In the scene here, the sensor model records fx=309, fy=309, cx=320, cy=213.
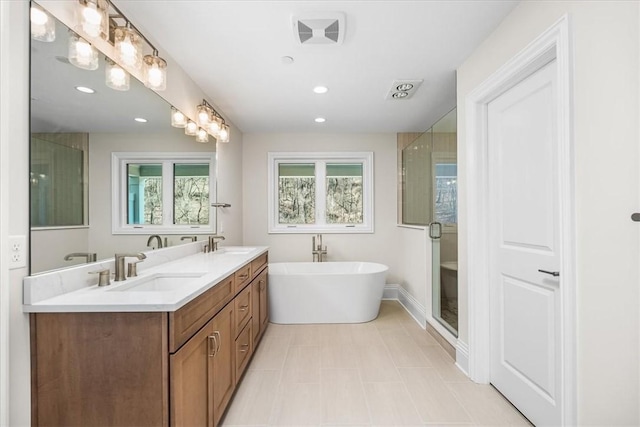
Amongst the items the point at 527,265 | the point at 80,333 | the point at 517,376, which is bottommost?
the point at 517,376

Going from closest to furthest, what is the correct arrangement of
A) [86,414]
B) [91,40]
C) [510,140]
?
[86,414]
[91,40]
[510,140]

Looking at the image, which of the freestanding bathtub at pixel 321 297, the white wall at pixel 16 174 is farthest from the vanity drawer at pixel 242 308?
the white wall at pixel 16 174

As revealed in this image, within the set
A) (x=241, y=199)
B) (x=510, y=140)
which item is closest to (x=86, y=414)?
(x=510, y=140)

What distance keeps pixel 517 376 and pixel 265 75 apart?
9.41 feet

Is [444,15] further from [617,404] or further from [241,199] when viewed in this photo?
[241,199]

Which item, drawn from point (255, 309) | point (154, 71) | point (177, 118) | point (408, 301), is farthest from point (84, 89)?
point (408, 301)

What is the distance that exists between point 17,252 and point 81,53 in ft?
3.23

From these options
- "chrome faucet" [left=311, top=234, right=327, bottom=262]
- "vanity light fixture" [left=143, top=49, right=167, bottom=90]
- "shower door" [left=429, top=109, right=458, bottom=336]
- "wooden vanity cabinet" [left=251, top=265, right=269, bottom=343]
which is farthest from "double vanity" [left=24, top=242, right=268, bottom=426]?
"chrome faucet" [left=311, top=234, right=327, bottom=262]

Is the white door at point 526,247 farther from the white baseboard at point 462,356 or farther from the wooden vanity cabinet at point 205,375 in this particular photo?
the wooden vanity cabinet at point 205,375

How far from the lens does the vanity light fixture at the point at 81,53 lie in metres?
1.48

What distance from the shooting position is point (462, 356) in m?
2.44

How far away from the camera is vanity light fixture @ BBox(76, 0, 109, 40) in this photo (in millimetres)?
1456

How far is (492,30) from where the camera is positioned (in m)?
2.03

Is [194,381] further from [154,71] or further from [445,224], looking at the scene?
[445,224]
